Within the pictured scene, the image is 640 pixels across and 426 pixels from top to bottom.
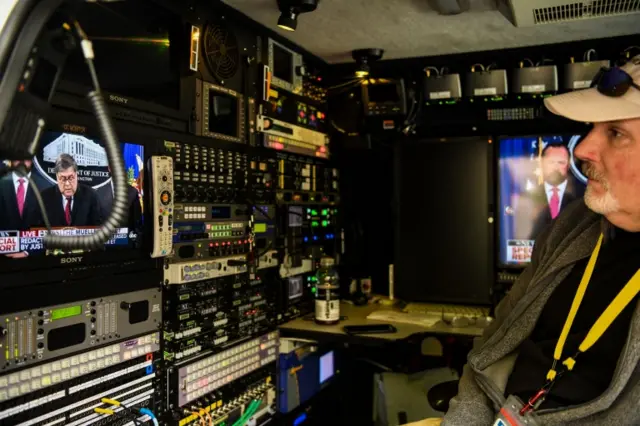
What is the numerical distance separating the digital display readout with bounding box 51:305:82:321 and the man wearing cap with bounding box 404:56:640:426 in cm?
121

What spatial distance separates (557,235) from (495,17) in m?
1.35

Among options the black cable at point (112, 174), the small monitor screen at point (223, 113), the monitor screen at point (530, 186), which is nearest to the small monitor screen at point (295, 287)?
the small monitor screen at point (223, 113)

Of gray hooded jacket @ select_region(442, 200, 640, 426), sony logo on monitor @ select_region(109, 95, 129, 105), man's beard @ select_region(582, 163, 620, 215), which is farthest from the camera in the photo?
sony logo on monitor @ select_region(109, 95, 129, 105)

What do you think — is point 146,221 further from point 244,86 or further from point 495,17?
point 495,17

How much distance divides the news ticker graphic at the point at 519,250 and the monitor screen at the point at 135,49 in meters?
2.04

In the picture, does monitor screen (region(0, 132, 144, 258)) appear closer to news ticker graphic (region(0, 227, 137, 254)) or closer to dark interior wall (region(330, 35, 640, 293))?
news ticker graphic (region(0, 227, 137, 254))

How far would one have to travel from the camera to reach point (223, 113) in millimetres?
2502

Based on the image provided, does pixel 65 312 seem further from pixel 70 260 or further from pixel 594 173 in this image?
pixel 594 173

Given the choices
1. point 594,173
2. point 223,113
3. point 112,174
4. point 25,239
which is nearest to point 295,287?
point 223,113

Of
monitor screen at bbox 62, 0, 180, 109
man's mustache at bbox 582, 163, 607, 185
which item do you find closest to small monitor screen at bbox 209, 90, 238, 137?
monitor screen at bbox 62, 0, 180, 109

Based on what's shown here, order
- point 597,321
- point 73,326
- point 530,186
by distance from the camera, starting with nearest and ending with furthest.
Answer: point 597,321, point 73,326, point 530,186

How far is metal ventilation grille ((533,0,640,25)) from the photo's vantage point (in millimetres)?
2447

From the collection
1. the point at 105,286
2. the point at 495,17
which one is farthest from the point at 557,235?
the point at 105,286

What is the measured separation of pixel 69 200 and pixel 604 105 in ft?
5.32
